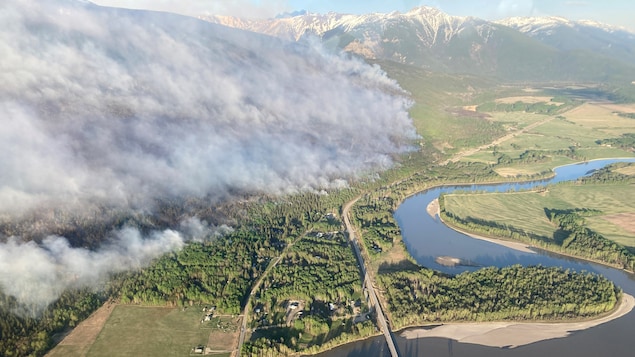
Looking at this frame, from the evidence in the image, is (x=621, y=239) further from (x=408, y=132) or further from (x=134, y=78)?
(x=134, y=78)

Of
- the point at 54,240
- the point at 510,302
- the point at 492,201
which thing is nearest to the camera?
the point at 510,302

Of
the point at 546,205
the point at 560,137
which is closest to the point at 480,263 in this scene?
the point at 546,205

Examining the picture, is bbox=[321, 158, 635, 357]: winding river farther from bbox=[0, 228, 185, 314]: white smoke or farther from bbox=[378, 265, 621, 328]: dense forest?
bbox=[0, 228, 185, 314]: white smoke

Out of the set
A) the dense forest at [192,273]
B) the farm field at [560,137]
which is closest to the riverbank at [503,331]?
the dense forest at [192,273]

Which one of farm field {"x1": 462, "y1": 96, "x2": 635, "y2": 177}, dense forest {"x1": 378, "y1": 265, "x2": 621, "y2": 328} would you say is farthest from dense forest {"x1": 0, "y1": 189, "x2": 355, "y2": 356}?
farm field {"x1": 462, "y1": 96, "x2": 635, "y2": 177}

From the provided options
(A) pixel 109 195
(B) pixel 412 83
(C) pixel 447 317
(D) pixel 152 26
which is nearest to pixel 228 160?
(A) pixel 109 195
